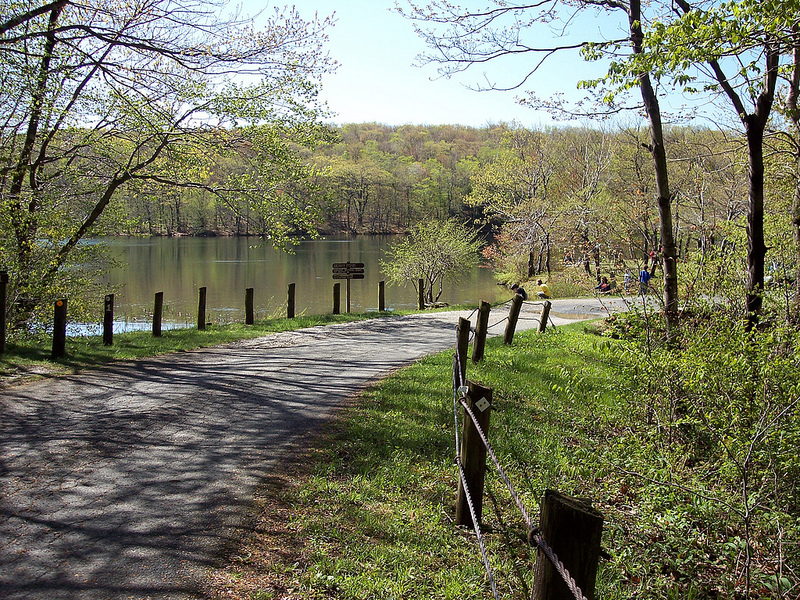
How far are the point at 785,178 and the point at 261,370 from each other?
12.6 m

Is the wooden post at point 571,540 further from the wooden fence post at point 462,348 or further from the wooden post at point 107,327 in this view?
the wooden post at point 107,327

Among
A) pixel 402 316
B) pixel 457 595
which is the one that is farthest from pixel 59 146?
pixel 457 595

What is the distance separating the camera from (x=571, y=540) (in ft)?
7.16

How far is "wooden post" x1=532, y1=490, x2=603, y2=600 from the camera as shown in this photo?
2.16 metres

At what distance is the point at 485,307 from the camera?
9812mm

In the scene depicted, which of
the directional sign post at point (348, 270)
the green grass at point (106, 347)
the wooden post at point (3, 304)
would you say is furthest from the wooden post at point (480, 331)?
the directional sign post at point (348, 270)

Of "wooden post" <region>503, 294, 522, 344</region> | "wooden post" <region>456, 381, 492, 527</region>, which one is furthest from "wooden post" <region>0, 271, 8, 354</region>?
"wooden post" <region>503, 294, 522, 344</region>

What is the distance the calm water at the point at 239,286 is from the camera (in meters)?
27.1

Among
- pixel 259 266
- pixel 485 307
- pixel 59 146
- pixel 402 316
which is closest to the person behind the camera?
pixel 485 307

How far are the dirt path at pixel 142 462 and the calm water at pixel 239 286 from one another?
33.2 ft

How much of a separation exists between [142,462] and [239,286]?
32.7 metres

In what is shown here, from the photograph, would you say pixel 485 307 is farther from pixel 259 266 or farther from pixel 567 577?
pixel 259 266

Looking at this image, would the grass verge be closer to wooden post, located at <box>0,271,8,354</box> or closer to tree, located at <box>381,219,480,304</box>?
wooden post, located at <box>0,271,8,354</box>

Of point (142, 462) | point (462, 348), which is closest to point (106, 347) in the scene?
point (142, 462)
